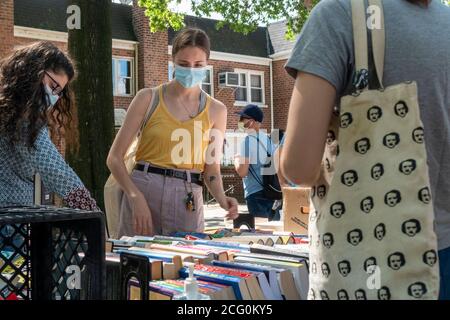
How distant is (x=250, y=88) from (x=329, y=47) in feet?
76.2

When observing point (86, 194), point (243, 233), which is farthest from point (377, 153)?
point (243, 233)

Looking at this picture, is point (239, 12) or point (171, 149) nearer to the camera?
point (171, 149)

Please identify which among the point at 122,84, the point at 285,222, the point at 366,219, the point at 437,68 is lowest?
the point at 285,222

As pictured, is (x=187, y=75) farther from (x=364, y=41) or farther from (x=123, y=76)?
(x=123, y=76)

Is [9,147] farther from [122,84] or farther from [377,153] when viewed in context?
[122,84]

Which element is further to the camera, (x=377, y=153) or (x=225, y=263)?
(x=225, y=263)

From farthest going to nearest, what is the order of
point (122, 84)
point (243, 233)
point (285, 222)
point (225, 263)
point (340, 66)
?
point (122, 84) → point (285, 222) → point (243, 233) → point (225, 263) → point (340, 66)

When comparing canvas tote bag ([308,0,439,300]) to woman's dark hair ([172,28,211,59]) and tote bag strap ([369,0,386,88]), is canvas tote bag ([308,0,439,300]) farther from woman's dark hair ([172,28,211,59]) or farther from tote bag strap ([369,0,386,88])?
woman's dark hair ([172,28,211,59])

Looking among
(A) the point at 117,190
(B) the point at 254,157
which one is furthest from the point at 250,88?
(A) the point at 117,190

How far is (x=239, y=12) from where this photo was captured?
1159 centimetres

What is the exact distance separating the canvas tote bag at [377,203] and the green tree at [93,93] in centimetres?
454

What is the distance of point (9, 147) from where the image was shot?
2027mm

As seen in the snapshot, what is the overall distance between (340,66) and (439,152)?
351mm

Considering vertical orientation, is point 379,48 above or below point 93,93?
below
